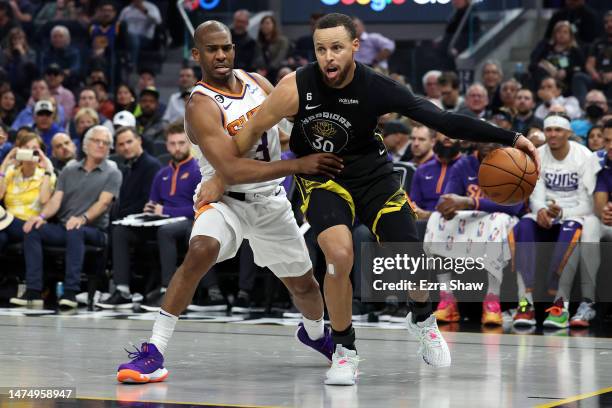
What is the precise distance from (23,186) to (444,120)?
21.2 ft

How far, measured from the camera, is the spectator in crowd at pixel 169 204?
426 inches

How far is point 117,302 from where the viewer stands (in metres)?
10.8

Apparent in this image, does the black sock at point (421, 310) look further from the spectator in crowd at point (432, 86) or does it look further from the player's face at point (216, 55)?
the spectator in crowd at point (432, 86)

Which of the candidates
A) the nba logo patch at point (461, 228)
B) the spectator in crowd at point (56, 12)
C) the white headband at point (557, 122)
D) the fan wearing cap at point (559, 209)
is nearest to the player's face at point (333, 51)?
the nba logo patch at point (461, 228)

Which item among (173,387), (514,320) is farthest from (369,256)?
(173,387)

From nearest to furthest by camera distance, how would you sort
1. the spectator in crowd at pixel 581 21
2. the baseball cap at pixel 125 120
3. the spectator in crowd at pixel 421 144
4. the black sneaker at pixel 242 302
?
1. the black sneaker at pixel 242 302
2. the spectator in crowd at pixel 421 144
3. the baseball cap at pixel 125 120
4. the spectator in crowd at pixel 581 21

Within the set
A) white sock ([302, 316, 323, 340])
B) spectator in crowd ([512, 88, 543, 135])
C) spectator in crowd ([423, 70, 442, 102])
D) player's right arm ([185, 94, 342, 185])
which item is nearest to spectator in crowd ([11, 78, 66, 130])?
spectator in crowd ([423, 70, 442, 102])

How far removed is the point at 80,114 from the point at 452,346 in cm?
656

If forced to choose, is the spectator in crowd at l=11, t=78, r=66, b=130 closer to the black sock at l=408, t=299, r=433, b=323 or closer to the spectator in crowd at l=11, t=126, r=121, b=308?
the spectator in crowd at l=11, t=126, r=121, b=308

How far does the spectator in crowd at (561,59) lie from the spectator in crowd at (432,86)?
116 centimetres

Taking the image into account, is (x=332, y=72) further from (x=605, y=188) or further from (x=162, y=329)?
(x=605, y=188)

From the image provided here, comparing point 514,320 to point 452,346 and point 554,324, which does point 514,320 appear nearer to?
point 554,324

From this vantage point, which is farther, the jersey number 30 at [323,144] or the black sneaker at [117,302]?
the black sneaker at [117,302]

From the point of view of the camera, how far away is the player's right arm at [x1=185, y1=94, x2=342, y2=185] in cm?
597
